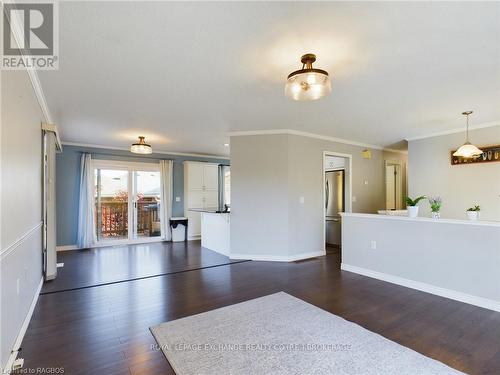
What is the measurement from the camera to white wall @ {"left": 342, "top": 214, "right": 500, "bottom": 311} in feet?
9.52

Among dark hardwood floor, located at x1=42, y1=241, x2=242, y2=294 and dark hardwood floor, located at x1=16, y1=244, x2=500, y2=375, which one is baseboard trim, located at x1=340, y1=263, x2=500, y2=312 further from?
dark hardwood floor, located at x1=42, y1=241, x2=242, y2=294

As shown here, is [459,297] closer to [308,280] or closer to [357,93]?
[308,280]

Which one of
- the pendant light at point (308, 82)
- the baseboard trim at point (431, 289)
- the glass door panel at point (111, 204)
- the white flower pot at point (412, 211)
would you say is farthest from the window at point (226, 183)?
the pendant light at point (308, 82)

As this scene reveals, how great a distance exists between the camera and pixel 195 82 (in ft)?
9.53

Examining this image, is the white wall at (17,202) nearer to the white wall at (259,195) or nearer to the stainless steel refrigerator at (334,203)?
the white wall at (259,195)

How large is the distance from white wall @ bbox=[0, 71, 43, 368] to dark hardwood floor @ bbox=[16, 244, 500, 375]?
0.31 metres

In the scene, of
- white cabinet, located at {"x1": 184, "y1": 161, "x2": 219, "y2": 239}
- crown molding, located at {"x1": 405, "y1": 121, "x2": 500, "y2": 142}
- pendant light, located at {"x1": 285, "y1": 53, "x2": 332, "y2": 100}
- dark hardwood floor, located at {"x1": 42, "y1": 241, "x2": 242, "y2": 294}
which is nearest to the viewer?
pendant light, located at {"x1": 285, "y1": 53, "x2": 332, "y2": 100}

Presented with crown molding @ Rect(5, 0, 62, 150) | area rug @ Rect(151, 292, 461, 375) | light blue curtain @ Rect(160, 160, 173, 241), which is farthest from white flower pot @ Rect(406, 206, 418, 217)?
light blue curtain @ Rect(160, 160, 173, 241)

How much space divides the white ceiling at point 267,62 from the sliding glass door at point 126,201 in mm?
2397

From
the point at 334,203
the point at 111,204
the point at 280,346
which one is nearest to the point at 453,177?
the point at 334,203

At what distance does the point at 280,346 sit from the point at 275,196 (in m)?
3.06

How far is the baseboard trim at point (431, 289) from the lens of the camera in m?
2.87

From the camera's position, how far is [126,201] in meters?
6.80

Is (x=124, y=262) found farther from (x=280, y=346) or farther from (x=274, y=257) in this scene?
(x=280, y=346)
